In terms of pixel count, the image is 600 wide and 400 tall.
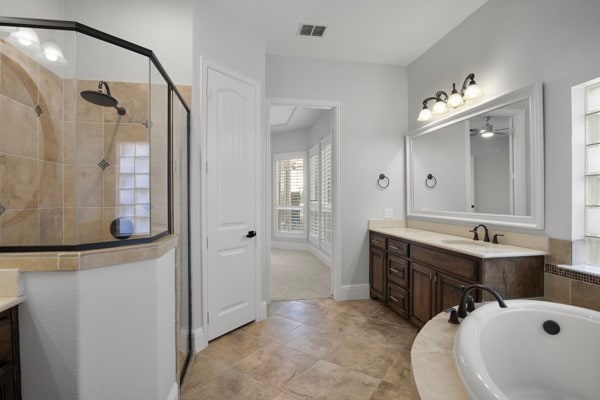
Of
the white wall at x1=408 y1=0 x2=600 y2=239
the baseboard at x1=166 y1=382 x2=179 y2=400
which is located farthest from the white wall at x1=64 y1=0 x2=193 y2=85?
the white wall at x1=408 y1=0 x2=600 y2=239

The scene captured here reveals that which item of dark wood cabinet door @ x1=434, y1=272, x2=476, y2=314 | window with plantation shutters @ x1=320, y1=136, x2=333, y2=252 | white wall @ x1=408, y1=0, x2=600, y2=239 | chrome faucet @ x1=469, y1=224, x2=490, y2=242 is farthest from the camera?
window with plantation shutters @ x1=320, y1=136, x2=333, y2=252

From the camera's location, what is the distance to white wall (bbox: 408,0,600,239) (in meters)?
1.78

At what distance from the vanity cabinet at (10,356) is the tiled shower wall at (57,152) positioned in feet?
1.45

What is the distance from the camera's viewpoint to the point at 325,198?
5656 millimetres

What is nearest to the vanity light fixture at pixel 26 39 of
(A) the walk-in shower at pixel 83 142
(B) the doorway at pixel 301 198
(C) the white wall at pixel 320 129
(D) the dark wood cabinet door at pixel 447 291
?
(A) the walk-in shower at pixel 83 142

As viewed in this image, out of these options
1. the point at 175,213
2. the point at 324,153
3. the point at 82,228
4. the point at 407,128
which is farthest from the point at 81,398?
the point at 324,153

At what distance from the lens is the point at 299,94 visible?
11.4ft

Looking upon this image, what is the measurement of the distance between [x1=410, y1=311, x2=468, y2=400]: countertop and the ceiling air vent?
9.07 feet

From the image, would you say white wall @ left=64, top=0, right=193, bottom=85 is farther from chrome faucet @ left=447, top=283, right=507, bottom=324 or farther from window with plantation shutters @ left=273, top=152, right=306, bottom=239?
window with plantation shutters @ left=273, top=152, right=306, bottom=239

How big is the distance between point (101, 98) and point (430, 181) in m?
3.17

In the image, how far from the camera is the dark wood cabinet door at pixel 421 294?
8.25ft

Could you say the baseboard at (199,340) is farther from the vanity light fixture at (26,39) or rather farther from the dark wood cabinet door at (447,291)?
the vanity light fixture at (26,39)

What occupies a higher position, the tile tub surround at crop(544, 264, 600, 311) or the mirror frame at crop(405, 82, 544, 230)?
the mirror frame at crop(405, 82, 544, 230)

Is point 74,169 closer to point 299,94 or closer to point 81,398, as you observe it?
point 81,398
